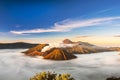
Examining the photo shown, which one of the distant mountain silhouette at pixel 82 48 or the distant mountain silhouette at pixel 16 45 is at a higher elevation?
the distant mountain silhouette at pixel 16 45

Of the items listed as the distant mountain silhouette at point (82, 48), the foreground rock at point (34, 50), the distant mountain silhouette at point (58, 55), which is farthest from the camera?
the distant mountain silhouette at point (82, 48)

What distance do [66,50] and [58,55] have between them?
409mm

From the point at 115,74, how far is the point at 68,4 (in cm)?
337

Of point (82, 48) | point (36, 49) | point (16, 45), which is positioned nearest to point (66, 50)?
point (82, 48)

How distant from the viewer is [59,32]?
12.3m

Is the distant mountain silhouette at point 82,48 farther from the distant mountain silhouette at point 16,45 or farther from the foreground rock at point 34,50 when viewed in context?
the distant mountain silhouette at point 16,45

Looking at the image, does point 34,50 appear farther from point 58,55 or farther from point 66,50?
point 66,50

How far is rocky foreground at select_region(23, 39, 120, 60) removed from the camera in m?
12.0

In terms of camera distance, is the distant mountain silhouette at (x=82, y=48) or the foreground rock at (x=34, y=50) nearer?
the foreground rock at (x=34, y=50)

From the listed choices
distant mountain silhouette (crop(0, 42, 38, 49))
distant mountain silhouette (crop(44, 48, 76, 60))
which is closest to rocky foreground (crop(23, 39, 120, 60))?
distant mountain silhouette (crop(44, 48, 76, 60))

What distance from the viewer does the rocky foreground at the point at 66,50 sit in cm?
1197

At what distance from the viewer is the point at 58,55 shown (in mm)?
11953

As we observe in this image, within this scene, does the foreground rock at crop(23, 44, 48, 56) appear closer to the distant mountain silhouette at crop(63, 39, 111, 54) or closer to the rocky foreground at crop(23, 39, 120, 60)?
the rocky foreground at crop(23, 39, 120, 60)

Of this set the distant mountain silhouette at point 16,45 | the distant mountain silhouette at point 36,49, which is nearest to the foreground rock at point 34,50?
the distant mountain silhouette at point 36,49
